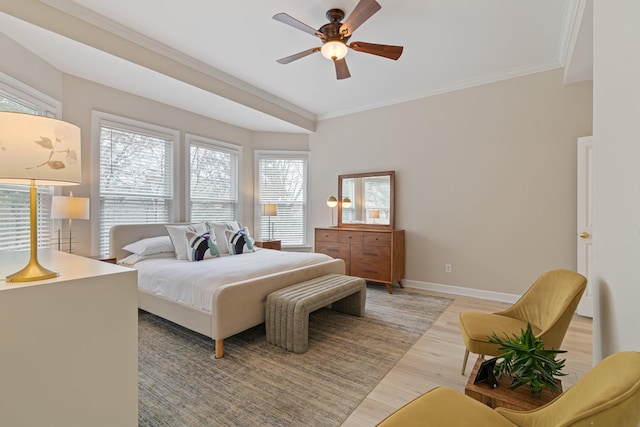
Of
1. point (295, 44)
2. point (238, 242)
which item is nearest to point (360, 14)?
point (295, 44)

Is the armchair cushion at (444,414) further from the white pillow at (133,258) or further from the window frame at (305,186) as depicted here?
the window frame at (305,186)

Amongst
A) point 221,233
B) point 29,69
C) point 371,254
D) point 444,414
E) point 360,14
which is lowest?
point 444,414

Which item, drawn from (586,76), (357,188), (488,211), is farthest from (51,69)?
(586,76)

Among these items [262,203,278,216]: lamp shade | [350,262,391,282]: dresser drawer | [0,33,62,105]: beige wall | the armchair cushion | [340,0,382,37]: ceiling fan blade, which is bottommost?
[350,262,391,282]: dresser drawer

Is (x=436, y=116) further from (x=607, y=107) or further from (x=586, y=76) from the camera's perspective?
(x=607, y=107)

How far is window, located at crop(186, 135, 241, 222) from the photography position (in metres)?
4.65

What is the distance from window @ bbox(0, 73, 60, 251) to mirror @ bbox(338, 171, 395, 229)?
153 inches

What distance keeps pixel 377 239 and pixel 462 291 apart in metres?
1.38

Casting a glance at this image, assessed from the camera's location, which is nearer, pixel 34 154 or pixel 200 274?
pixel 34 154

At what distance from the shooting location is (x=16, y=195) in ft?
8.87

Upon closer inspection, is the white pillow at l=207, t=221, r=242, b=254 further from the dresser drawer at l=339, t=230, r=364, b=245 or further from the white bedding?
the dresser drawer at l=339, t=230, r=364, b=245

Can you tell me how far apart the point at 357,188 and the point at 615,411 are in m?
4.34

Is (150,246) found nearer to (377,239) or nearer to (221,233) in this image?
(221,233)

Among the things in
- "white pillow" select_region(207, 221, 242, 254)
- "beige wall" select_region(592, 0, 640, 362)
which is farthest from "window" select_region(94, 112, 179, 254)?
"beige wall" select_region(592, 0, 640, 362)
